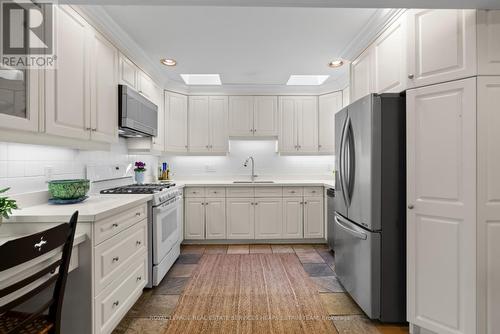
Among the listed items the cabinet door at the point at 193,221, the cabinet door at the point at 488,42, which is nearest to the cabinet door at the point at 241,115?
the cabinet door at the point at 193,221

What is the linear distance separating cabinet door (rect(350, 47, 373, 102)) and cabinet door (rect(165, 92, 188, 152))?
2589mm

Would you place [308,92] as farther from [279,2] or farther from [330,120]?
[279,2]

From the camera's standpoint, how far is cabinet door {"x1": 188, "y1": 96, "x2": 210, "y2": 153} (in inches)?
161

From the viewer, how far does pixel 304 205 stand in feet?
12.5

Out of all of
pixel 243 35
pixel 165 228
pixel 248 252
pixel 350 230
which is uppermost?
pixel 243 35

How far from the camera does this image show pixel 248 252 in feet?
11.5

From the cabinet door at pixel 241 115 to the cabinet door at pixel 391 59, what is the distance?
2.15 m

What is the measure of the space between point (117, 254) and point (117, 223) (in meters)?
0.22

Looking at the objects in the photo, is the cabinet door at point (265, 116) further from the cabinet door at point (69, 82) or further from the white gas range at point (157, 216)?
the cabinet door at point (69, 82)

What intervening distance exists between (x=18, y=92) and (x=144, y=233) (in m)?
1.42

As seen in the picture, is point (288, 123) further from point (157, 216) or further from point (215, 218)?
point (157, 216)

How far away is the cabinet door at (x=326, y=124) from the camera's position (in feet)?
13.3

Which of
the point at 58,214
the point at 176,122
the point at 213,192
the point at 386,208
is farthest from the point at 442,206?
the point at 176,122

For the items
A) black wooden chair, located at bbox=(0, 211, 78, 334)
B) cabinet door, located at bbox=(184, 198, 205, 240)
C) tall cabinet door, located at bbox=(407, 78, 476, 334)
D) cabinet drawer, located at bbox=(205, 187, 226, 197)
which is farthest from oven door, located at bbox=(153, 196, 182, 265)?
tall cabinet door, located at bbox=(407, 78, 476, 334)
